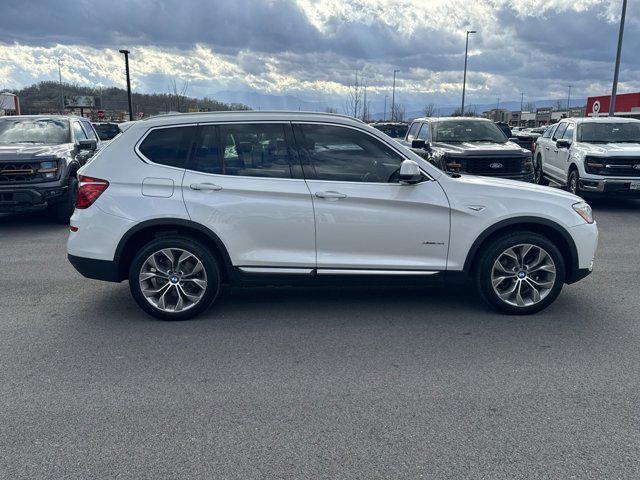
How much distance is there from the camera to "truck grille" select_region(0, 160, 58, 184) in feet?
29.7

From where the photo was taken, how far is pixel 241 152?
496 centimetres

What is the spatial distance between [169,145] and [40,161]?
546 centimetres

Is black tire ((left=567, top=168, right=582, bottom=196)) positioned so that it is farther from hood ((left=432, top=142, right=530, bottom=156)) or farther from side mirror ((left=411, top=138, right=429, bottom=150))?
side mirror ((left=411, top=138, right=429, bottom=150))

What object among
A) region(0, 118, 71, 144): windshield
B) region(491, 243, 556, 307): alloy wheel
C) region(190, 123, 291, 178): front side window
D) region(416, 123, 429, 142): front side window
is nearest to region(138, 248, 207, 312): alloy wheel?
region(190, 123, 291, 178): front side window

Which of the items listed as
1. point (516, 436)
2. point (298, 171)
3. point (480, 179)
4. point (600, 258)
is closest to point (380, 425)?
point (516, 436)

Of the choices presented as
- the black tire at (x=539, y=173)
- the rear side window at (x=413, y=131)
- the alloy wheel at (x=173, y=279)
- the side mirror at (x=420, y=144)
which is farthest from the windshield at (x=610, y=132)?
the alloy wheel at (x=173, y=279)

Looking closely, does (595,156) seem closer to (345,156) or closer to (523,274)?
(523,274)

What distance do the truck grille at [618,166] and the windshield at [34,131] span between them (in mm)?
10636

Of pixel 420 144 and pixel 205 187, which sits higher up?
pixel 420 144

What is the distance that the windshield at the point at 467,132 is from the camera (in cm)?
1264

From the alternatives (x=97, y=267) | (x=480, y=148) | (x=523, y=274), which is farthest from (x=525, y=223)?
(x=480, y=148)

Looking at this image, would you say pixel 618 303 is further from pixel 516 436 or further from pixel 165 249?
pixel 165 249

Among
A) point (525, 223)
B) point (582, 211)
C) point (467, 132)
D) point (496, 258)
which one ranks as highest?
point (467, 132)

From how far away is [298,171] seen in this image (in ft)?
16.2
